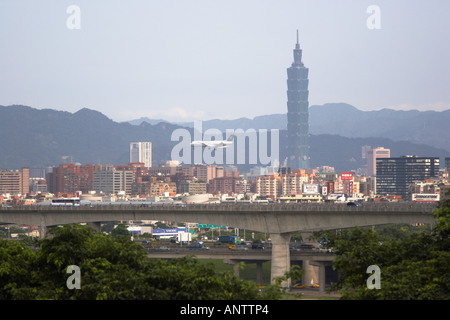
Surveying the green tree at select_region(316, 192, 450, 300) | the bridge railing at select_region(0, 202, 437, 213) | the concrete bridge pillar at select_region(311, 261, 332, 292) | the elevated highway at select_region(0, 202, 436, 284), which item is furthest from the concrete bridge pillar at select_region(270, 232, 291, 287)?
the green tree at select_region(316, 192, 450, 300)

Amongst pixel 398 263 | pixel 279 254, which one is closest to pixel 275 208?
pixel 279 254

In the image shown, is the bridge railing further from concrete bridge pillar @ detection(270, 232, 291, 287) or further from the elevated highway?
concrete bridge pillar @ detection(270, 232, 291, 287)

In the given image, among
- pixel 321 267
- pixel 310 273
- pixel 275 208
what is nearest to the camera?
pixel 275 208

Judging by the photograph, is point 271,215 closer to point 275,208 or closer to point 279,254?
point 275,208

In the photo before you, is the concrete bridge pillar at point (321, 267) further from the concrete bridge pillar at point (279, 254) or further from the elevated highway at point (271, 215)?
the concrete bridge pillar at point (279, 254)

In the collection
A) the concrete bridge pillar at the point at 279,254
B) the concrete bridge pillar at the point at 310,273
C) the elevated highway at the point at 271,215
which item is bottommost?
the concrete bridge pillar at the point at 310,273

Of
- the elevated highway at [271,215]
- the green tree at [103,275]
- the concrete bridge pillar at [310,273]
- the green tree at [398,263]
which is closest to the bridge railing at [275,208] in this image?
the elevated highway at [271,215]
